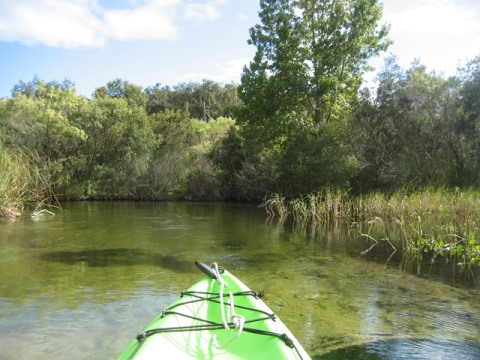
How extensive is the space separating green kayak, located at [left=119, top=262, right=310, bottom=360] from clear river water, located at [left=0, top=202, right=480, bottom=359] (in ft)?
3.65

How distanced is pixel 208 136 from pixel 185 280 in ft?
76.5

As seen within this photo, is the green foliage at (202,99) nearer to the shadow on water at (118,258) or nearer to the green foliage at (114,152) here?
the green foliage at (114,152)

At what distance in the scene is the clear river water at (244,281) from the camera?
4680 millimetres

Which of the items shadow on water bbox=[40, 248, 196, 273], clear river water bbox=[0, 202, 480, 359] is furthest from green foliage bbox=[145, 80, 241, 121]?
shadow on water bbox=[40, 248, 196, 273]

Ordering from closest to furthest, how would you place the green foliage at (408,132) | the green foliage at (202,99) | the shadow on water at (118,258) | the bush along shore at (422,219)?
the shadow on water at (118,258), the bush along shore at (422,219), the green foliage at (408,132), the green foliage at (202,99)

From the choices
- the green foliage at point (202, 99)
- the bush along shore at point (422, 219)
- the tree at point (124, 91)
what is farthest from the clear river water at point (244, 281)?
the green foliage at point (202, 99)

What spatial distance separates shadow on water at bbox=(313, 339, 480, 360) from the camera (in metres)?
4.31

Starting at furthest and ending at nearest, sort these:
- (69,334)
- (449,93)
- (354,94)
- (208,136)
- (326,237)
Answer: (208,136) → (354,94) → (449,93) → (326,237) → (69,334)

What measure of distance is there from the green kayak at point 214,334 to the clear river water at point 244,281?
111 cm

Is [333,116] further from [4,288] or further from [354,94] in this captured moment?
[4,288]

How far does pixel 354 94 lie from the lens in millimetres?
20297

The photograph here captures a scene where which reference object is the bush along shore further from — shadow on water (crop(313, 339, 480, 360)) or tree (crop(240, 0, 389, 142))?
tree (crop(240, 0, 389, 142))

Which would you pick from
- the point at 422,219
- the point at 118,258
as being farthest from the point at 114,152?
the point at 422,219

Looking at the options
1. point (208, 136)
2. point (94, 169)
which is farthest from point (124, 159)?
point (208, 136)
